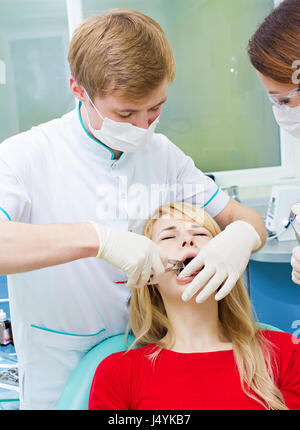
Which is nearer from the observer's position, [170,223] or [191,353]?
[191,353]

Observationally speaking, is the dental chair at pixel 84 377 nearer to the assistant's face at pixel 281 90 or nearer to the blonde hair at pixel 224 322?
the blonde hair at pixel 224 322

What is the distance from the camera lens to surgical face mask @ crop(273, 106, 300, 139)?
1.34 m

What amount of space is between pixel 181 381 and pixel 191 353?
0.11m

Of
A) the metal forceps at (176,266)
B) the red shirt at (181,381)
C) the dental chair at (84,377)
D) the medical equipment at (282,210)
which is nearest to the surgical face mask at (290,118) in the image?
the metal forceps at (176,266)

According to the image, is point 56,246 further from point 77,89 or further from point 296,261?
point 296,261

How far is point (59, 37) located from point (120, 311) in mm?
2030

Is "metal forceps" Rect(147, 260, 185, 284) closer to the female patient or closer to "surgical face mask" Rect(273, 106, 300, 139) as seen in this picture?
the female patient

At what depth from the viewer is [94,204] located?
1432mm

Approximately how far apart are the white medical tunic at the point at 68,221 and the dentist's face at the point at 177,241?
0.28 ft

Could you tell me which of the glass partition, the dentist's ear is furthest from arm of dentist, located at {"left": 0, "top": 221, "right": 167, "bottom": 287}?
the glass partition

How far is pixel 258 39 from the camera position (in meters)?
1.24

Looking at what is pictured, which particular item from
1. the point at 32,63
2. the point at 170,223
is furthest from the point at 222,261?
the point at 32,63
